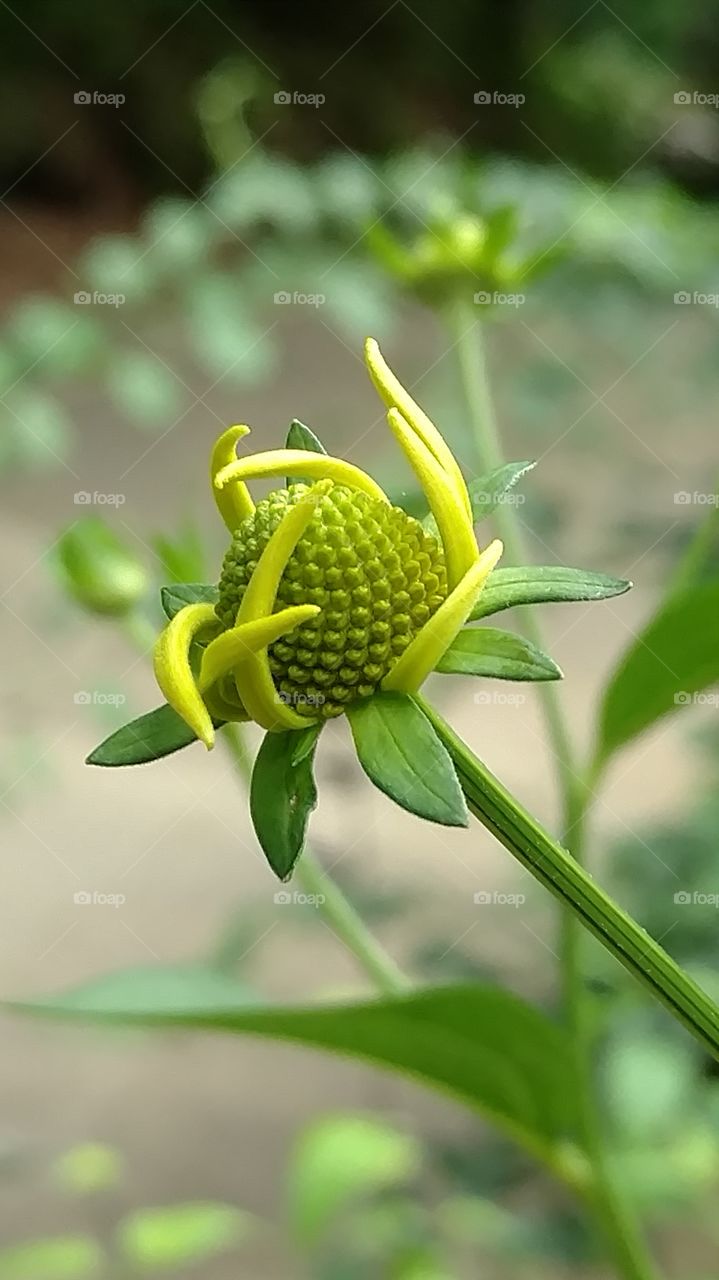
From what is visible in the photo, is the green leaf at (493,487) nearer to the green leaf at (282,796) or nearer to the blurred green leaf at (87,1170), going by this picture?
the green leaf at (282,796)

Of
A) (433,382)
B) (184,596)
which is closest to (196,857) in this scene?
(433,382)

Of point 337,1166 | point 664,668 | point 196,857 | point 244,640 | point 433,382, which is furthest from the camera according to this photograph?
point 196,857

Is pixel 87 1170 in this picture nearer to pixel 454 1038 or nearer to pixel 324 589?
pixel 454 1038

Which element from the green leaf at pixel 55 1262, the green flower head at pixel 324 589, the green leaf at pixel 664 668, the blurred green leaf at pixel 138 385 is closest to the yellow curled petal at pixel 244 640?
the green flower head at pixel 324 589

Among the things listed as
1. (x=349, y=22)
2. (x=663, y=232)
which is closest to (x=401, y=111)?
(x=349, y=22)

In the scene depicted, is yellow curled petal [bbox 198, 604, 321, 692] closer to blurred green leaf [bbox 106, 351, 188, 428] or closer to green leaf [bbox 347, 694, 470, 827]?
green leaf [bbox 347, 694, 470, 827]

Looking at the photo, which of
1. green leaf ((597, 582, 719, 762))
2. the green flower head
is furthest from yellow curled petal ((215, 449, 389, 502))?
green leaf ((597, 582, 719, 762))
